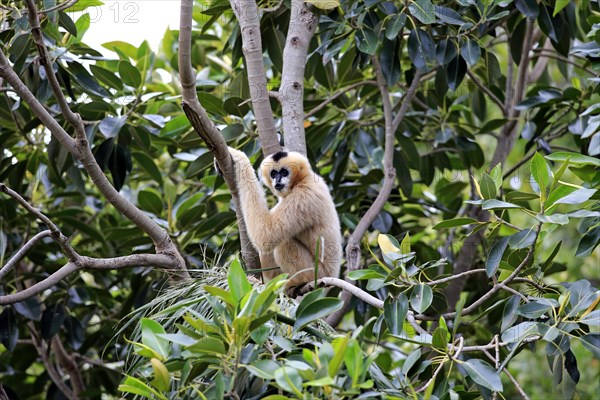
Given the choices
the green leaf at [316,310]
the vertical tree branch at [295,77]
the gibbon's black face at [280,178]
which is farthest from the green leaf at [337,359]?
the gibbon's black face at [280,178]

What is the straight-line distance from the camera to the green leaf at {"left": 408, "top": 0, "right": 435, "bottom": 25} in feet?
15.3

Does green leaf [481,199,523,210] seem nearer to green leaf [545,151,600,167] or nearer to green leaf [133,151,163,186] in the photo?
green leaf [545,151,600,167]

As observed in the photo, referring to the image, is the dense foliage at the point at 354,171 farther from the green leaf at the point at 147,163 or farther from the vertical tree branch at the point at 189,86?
the vertical tree branch at the point at 189,86

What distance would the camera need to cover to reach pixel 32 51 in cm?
527

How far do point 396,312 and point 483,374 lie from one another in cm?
50

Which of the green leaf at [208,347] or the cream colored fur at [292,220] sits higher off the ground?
the green leaf at [208,347]

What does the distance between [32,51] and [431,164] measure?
341 cm

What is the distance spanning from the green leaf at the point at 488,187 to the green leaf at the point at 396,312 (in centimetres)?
66

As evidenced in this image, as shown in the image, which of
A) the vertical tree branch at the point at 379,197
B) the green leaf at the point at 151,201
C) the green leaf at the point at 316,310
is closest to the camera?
the green leaf at the point at 316,310

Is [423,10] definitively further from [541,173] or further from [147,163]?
[147,163]

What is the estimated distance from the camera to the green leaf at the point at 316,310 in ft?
9.16

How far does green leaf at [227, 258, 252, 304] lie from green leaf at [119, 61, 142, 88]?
117 inches

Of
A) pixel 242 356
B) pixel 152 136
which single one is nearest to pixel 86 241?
pixel 152 136

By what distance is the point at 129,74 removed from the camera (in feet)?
17.3
